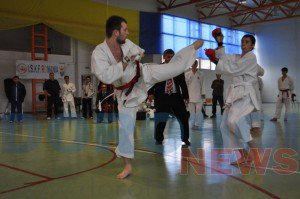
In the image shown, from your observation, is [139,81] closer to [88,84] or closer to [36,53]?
[88,84]

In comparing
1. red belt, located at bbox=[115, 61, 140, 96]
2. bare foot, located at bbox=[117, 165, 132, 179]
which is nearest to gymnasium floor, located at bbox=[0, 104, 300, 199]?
bare foot, located at bbox=[117, 165, 132, 179]

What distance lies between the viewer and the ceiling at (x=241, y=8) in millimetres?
20203

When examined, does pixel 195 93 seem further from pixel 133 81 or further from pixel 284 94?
pixel 133 81

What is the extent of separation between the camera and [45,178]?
358 cm

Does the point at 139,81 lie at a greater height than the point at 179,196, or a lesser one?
greater

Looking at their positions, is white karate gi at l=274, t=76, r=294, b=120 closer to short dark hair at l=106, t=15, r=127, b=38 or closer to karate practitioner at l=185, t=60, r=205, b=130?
karate practitioner at l=185, t=60, r=205, b=130

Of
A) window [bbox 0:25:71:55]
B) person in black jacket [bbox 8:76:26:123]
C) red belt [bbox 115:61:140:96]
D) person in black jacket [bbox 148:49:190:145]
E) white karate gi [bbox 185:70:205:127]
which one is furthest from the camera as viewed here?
window [bbox 0:25:71:55]

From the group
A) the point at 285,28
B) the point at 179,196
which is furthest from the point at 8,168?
the point at 285,28

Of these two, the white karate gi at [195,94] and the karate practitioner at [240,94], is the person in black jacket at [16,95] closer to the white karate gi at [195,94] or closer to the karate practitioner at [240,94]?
the white karate gi at [195,94]

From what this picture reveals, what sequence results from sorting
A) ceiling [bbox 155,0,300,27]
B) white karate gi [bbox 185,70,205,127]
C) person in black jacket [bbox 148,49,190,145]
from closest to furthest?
person in black jacket [bbox 148,49,190,145], white karate gi [bbox 185,70,205,127], ceiling [bbox 155,0,300,27]

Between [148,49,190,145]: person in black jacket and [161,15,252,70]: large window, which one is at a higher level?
[161,15,252,70]: large window

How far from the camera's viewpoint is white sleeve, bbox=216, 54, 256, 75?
4043 mm

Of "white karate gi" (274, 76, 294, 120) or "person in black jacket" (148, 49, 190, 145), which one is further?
"white karate gi" (274, 76, 294, 120)

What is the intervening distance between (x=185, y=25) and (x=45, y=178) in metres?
19.1
